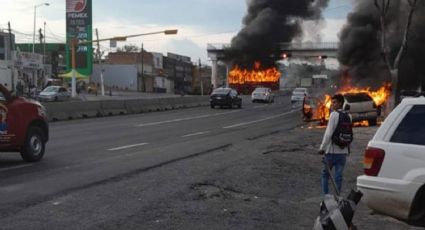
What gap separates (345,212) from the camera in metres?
Answer: 4.39

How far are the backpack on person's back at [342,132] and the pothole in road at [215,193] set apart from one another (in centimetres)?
156

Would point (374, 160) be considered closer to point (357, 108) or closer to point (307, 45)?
point (357, 108)

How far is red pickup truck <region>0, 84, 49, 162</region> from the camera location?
37.0ft

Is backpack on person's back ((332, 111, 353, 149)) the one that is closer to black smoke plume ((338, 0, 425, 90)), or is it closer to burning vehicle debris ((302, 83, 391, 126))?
burning vehicle debris ((302, 83, 391, 126))

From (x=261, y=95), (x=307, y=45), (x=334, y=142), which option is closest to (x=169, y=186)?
(x=334, y=142)

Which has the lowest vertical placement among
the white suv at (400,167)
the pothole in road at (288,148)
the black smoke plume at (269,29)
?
the pothole in road at (288,148)

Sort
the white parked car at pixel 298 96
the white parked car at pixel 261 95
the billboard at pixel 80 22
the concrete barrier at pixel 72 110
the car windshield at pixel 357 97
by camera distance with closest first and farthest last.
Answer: the car windshield at pixel 357 97, the concrete barrier at pixel 72 110, the white parked car at pixel 298 96, the white parked car at pixel 261 95, the billboard at pixel 80 22

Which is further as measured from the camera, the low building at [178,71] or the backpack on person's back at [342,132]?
the low building at [178,71]

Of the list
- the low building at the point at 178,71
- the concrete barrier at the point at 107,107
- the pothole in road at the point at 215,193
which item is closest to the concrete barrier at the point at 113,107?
the concrete barrier at the point at 107,107

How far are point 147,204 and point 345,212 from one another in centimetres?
403

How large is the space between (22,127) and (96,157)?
1.96 metres

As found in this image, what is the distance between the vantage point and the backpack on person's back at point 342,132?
783 centimetres

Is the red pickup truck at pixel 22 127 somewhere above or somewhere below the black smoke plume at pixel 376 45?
below

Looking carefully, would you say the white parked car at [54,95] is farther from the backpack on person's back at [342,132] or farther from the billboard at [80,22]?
the backpack on person's back at [342,132]
